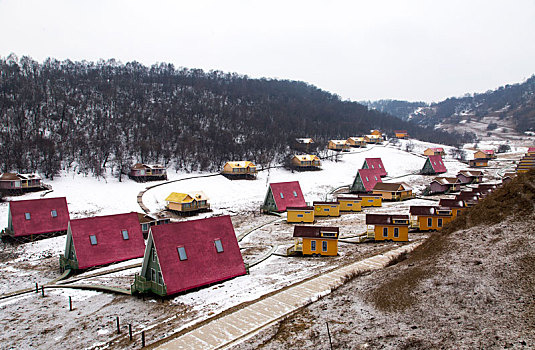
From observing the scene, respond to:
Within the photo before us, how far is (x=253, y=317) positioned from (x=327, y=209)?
3297cm

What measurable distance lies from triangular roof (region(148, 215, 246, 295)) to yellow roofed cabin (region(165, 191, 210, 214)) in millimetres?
28366

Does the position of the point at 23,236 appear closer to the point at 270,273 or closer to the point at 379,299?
the point at 270,273

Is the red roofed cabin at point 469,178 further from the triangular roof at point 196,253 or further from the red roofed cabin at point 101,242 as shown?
the red roofed cabin at point 101,242

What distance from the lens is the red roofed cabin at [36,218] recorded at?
39.8 meters

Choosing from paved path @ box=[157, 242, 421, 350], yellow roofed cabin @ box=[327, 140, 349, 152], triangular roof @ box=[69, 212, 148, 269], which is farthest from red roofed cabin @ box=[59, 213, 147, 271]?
yellow roofed cabin @ box=[327, 140, 349, 152]

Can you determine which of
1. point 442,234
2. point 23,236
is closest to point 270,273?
point 442,234

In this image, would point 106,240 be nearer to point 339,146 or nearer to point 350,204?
point 350,204

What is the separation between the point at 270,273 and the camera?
24609 millimetres

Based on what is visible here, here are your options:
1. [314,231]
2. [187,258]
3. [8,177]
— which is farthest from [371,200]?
[8,177]

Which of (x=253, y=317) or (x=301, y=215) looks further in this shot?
(x=301, y=215)

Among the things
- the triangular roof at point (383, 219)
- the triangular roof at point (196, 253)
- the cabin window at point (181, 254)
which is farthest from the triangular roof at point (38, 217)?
the triangular roof at point (383, 219)

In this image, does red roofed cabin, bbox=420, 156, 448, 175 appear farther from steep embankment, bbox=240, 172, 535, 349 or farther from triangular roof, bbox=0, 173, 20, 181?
triangular roof, bbox=0, 173, 20, 181

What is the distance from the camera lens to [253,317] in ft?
53.4

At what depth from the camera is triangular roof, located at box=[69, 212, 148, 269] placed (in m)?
29.5
